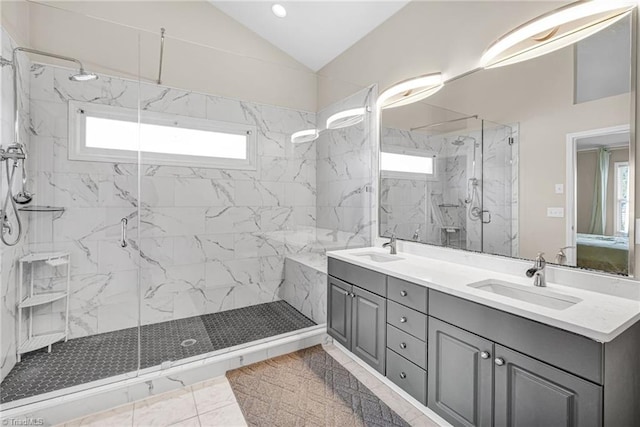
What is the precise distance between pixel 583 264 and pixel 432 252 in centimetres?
92

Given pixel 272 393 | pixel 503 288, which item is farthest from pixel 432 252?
pixel 272 393

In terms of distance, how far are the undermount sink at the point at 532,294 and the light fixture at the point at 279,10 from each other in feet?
9.75

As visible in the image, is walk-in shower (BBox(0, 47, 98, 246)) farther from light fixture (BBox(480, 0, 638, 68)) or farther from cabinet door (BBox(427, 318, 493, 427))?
light fixture (BBox(480, 0, 638, 68))

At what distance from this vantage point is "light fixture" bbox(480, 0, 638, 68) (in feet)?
4.67

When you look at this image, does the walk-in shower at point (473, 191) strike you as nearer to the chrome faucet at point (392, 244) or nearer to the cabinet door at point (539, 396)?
the chrome faucet at point (392, 244)

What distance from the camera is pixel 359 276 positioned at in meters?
2.15

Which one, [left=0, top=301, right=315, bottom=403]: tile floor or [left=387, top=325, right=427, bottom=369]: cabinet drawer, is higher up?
[left=387, top=325, right=427, bottom=369]: cabinet drawer

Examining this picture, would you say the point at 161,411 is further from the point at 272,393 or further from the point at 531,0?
the point at 531,0

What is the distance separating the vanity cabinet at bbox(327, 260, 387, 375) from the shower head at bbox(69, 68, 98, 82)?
102 inches

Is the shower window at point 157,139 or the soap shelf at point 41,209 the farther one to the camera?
the shower window at point 157,139

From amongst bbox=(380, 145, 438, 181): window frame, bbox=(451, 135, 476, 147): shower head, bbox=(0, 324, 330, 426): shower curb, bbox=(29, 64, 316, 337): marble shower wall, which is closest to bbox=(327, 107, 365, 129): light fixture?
bbox=(29, 64, 316, 337): marble shower wall

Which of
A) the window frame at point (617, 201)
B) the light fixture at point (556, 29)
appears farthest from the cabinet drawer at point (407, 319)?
the light fixture at point (556, 29)

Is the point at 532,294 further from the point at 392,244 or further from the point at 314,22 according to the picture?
the point at 314,22

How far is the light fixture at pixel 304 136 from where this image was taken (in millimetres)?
3439
